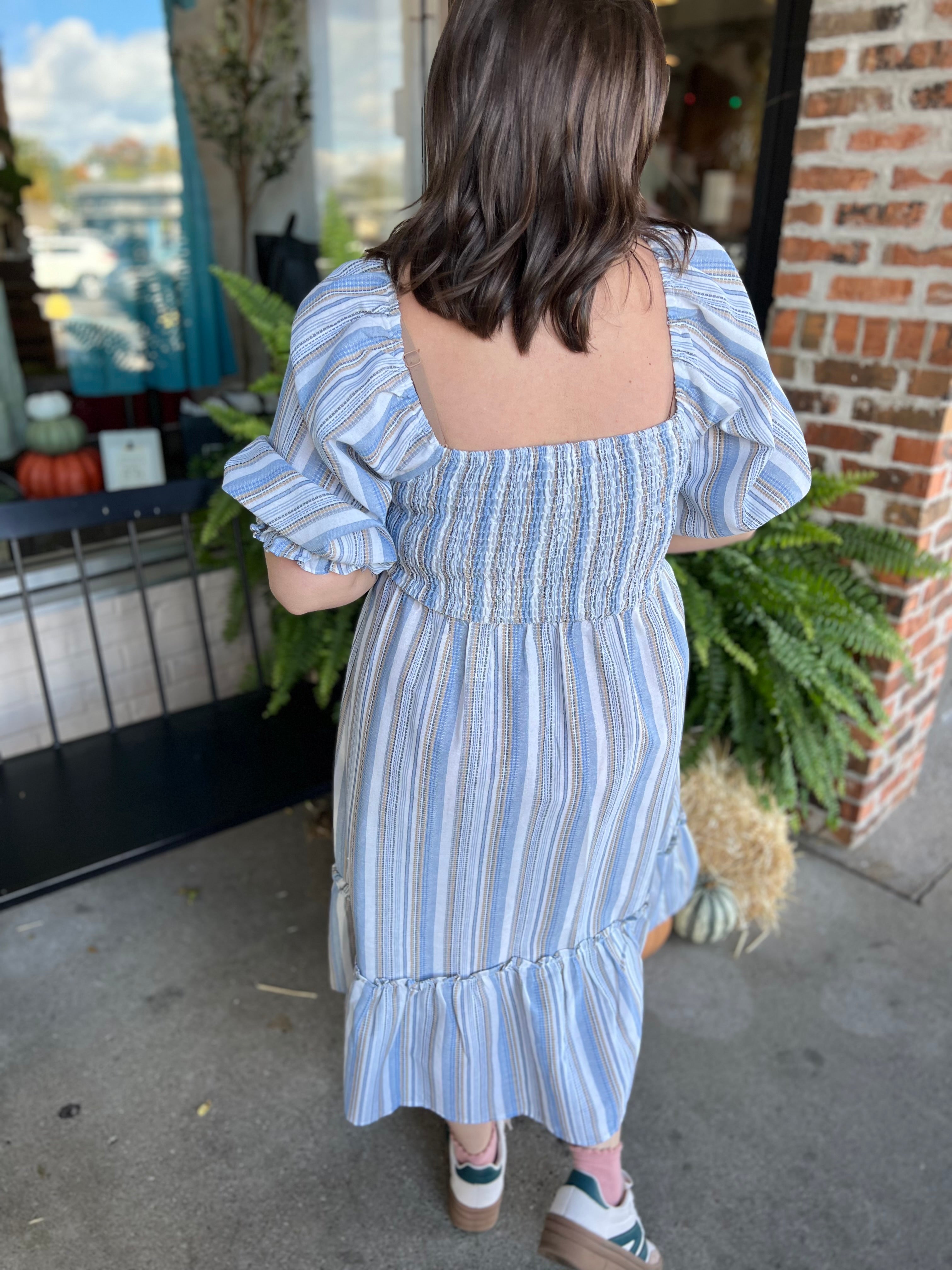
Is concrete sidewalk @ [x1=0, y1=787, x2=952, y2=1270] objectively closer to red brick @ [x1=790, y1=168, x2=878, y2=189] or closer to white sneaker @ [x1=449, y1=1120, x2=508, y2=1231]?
white sneaker @ [x1=449, y1=1120, x2=508, y2=1231]

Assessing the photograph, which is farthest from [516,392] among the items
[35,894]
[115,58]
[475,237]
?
[115,58]

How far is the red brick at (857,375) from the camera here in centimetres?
214

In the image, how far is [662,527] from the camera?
124 centimetres

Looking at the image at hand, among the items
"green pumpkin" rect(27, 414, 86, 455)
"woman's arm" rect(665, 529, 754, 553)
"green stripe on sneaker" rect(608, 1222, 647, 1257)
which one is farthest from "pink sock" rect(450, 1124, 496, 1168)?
"green pumpkin" rect(27, 414, 86, 455)

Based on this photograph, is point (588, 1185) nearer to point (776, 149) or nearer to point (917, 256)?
point (917, 256)

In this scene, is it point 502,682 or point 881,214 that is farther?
point 881,214

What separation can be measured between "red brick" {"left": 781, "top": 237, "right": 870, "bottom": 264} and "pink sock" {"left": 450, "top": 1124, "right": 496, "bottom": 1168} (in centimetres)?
198

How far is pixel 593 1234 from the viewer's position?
1.51m

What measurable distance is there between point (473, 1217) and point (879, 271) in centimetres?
210

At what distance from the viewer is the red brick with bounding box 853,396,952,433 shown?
2.08 m

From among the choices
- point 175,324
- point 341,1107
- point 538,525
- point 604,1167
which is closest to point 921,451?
point 538,525

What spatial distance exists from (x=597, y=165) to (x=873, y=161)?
139cm

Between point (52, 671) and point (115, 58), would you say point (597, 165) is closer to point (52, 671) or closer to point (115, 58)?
point (52, 671)

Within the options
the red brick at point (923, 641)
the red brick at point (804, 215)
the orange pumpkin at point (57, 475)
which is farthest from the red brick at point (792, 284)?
the orange pumpkin at point (57, 475)
